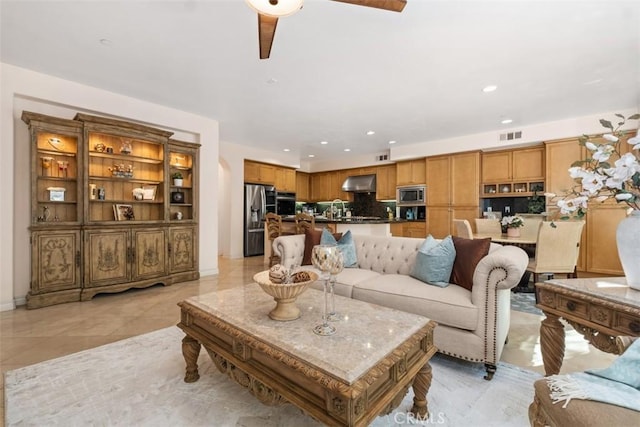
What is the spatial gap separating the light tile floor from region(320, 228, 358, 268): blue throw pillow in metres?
1.55

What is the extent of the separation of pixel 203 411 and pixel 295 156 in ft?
22.0

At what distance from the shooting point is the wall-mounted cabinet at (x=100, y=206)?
10.5ft

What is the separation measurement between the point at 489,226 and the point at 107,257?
584 centimetres

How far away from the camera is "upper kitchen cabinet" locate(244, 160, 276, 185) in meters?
6.78

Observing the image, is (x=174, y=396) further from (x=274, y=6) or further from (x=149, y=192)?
(x=149, y=192)

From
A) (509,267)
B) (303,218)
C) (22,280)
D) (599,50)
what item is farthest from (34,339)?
(599,50)

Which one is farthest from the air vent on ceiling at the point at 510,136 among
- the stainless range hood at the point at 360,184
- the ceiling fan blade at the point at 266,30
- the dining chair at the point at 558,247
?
the ceiling fan blade at the point at 266,30

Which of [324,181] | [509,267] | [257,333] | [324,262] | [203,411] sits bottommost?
[203,411]

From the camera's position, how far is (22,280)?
126 inches

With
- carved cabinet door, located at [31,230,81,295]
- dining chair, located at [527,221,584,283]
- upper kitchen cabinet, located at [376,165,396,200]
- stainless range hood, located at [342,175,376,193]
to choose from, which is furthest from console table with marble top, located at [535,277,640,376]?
stainless range hood, located at [342,175,376,193]

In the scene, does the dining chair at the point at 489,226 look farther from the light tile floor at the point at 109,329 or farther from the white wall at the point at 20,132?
the white wall at the point at 20,132

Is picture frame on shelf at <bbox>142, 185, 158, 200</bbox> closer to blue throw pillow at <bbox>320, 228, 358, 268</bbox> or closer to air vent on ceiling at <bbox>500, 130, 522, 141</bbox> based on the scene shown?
blue throw pillow at <bbox>320, 228, 358, 268</bbox>

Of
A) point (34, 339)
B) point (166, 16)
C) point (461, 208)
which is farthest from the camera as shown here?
point (461, 208)

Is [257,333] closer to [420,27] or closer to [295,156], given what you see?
[420,27]
